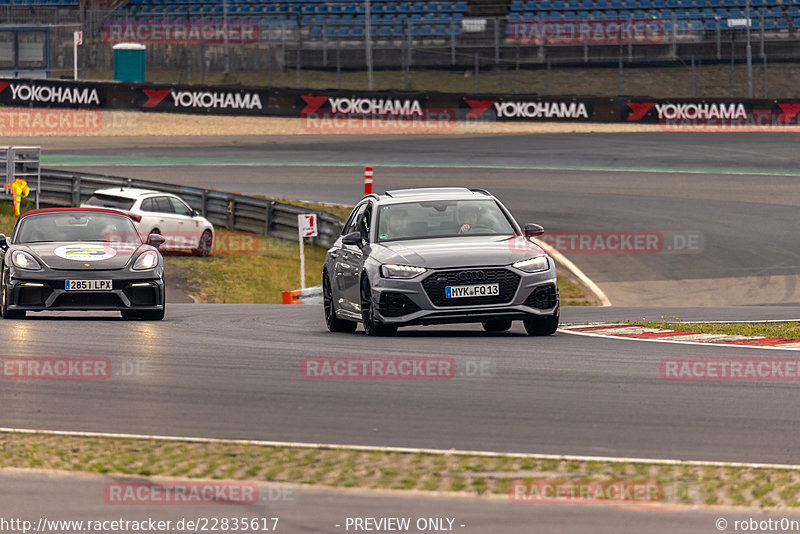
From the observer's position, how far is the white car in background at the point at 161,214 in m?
26.0

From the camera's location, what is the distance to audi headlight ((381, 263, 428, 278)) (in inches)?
482

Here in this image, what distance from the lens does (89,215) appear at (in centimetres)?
1583

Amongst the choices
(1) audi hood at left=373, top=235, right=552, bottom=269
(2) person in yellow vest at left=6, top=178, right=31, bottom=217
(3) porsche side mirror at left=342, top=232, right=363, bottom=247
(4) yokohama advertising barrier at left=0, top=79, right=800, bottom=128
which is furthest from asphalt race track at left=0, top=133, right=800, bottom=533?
(4) yokohama advertising barrier at left=0, top=79, right=800, bottom=128

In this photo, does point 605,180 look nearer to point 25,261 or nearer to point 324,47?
point 324,47

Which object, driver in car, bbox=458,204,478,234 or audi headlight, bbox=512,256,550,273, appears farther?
driver in car, bbox=458,204,478,234

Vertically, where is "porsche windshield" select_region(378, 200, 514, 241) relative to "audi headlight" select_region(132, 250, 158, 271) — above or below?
above

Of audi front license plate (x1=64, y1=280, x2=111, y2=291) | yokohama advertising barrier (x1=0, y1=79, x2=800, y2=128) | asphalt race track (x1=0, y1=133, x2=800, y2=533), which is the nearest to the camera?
asphalt race track (x1=0, y1=133, x2=800, y2=533)

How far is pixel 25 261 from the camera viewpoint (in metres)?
14.4

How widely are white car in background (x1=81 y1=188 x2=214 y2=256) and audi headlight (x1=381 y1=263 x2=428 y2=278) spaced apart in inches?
547

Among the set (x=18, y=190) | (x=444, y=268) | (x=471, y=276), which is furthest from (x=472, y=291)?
(x=18, y=190)

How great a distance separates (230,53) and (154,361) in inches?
1772

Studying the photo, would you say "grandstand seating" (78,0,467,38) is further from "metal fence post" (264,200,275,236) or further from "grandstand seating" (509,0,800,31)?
"metal fence post" (264,200,275,236)

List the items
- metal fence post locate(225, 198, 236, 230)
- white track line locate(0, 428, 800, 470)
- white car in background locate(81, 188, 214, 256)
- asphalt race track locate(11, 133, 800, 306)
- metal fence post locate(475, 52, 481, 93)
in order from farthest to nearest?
metal fence post locate(475, 52, 481, 93) → metal fence post locate(225, 198, 236, 230) → asphalt race track locate(11, 133, 800, 306) → white car in background locate(81, 188, 214, 256) → white track line locate(0, 428, 800, 470)

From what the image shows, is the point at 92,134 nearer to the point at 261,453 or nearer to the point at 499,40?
the point at 499,40
